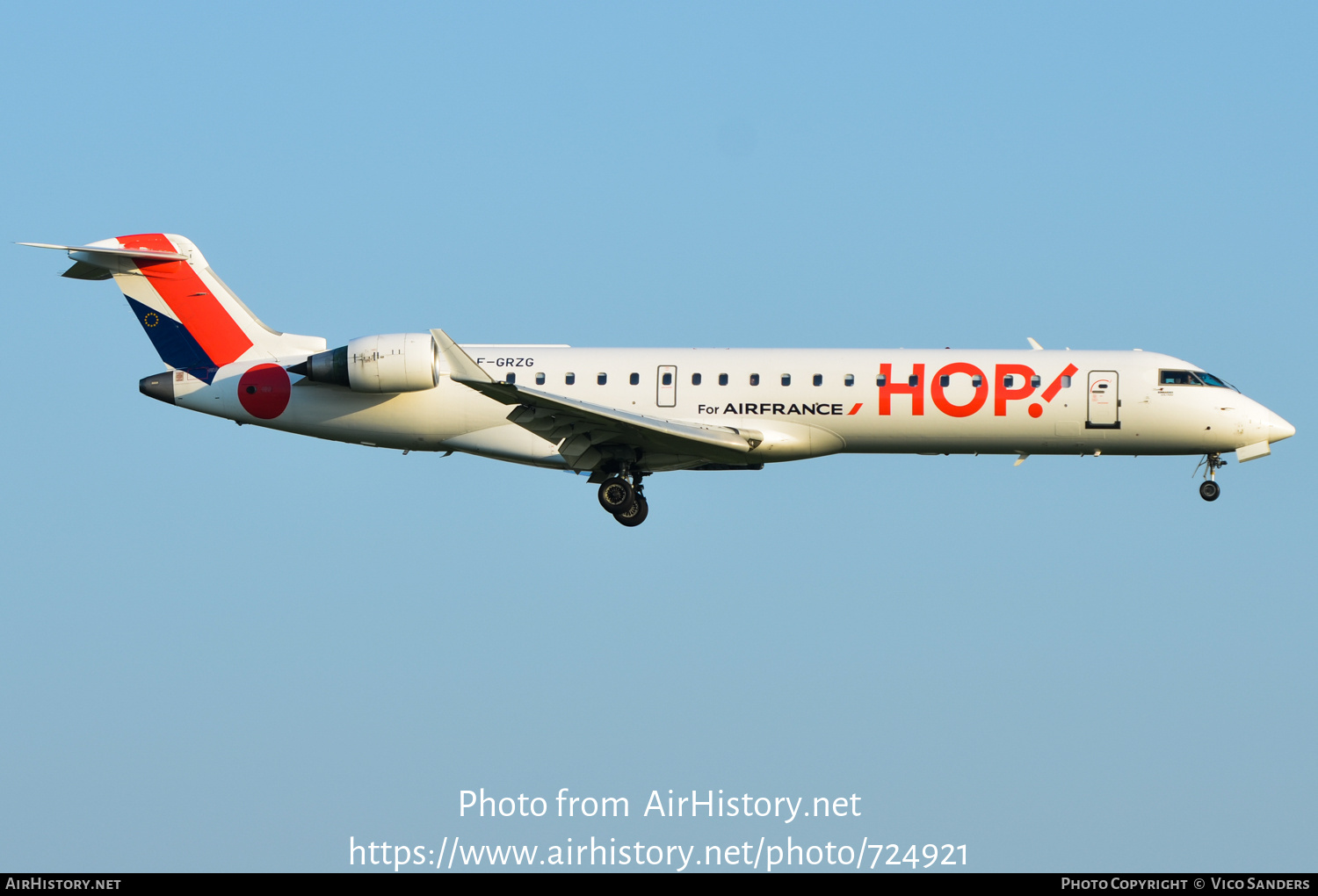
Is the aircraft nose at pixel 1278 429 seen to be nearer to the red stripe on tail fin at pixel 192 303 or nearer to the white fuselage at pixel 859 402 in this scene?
the white fuselage at pixel 859 402

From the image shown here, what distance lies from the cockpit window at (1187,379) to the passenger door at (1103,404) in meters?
1.06

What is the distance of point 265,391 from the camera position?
29797mm

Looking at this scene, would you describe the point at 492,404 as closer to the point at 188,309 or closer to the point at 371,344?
the point at 371,344

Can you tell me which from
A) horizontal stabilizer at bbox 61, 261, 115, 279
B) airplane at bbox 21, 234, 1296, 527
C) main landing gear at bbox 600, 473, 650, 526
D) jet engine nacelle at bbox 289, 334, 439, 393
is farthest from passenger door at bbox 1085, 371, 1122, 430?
horizontal stabilizer at bbox 61, 261, 115, 279

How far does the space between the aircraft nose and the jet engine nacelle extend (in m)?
17.2

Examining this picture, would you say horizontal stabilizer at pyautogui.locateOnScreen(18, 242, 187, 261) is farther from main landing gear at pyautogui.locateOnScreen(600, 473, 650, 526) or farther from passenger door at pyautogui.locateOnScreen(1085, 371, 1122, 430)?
passenger door at pyautogui.locateOnScreen(1085, 371, 1122, 430)

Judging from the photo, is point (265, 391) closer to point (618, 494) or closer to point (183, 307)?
point (183, 307)

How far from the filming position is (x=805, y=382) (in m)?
28.5

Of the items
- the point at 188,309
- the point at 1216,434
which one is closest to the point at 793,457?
the point at 1216,434

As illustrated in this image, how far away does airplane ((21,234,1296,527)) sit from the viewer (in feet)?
93.2

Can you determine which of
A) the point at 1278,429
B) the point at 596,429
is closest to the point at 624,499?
the point at 596,429

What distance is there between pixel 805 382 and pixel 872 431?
168 cm

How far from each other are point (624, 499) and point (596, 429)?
6.11 feet

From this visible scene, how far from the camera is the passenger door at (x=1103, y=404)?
94.0 ft
